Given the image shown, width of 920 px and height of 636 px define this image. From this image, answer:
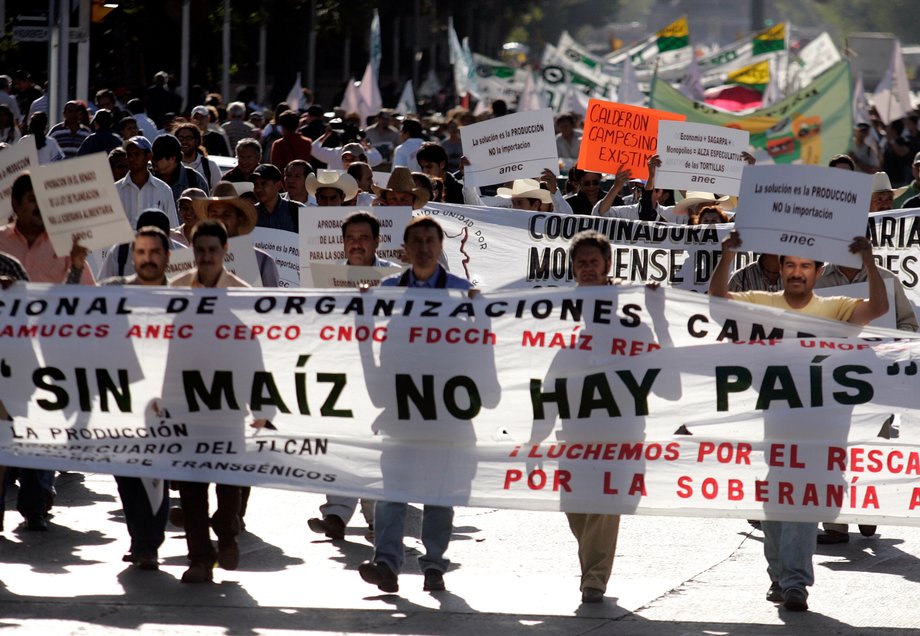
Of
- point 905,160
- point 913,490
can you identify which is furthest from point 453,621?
point 905,160

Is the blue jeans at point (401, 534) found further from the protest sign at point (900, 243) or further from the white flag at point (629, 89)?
the white flag at point (629, 89)

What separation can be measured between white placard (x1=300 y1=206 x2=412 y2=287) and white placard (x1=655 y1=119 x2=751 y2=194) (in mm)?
3124

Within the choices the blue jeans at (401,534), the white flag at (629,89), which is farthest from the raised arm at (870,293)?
the white flag at (629,89)

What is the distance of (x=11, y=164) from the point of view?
1022cm

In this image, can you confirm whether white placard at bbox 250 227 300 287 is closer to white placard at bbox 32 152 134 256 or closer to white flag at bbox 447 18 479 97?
white placard at bbox 32 152 134 256

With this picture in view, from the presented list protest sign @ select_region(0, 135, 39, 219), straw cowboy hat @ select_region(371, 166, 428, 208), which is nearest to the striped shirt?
straw cowboy hat @ select_region(371, 166, 428, 208)

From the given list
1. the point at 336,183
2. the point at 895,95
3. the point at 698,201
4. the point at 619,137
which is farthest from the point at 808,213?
the point at 895,95

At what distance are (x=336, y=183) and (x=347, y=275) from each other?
8.43ft

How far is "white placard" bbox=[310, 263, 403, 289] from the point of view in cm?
909

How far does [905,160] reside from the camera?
27469mm

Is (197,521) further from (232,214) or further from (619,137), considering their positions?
(619,137)

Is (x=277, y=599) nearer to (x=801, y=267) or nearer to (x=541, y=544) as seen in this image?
(x=541, y=544)

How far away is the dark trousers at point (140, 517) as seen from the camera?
7.95 metres

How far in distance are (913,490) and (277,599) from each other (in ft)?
8.79
